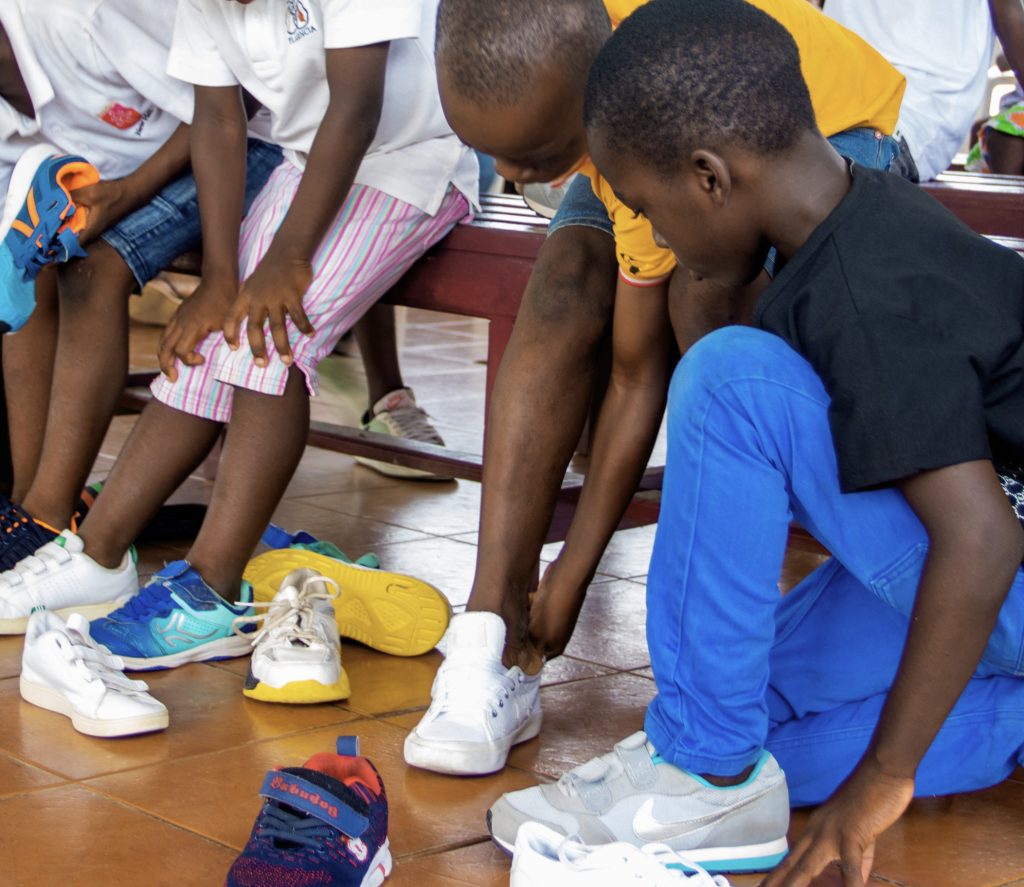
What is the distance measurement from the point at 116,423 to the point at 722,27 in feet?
10.2

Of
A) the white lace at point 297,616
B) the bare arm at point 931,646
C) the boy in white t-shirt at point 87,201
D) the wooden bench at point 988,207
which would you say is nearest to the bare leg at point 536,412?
the white lace at point 297,616

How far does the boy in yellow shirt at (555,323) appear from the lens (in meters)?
1.54

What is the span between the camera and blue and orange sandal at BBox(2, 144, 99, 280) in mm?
2197

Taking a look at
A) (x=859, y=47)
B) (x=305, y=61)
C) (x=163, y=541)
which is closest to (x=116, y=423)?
(x=163, y=541)

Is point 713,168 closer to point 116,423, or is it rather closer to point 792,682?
point 792,682

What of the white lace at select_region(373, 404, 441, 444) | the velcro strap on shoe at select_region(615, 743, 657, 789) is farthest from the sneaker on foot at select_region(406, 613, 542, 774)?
the white lace at select_region(373, 404, 441, 444)

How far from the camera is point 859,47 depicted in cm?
173

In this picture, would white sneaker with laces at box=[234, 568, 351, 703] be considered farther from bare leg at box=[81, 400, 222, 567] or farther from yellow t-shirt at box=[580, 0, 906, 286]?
yellow t-shirt at box=[580, 0, 906, 286]

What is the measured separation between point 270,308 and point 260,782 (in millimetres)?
756

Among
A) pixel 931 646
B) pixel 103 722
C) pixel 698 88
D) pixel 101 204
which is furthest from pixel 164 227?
pixel 931 646

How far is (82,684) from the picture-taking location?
5.71 ft

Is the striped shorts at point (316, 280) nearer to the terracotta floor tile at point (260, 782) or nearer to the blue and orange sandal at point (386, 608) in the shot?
the blue and orange sandal at point (386, 608)

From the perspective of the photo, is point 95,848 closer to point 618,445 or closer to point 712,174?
point 618,445

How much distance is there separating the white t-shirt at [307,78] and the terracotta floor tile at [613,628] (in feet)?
2.37
